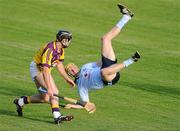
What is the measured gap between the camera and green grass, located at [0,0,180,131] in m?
15.5

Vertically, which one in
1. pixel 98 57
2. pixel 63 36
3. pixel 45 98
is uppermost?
pixel 98 57

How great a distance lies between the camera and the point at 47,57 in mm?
14828

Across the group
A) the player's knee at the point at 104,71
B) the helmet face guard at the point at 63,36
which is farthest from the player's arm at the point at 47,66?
the player's knee at the point at 104,71

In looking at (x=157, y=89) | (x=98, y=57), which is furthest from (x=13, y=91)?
(x=98, y=57)

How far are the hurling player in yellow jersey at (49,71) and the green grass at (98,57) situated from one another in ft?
1.07

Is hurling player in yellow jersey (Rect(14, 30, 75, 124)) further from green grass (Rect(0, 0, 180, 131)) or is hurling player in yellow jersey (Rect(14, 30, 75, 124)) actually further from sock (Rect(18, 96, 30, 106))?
green grass (Rect(0, 0, 180, 131))

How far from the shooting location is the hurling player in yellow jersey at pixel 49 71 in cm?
1463

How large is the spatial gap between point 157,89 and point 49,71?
646cm

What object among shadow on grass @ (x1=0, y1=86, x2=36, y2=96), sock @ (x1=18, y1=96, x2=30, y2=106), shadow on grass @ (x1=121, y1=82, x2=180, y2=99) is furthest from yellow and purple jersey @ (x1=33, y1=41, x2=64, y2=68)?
shadow on grass @ (x1=121, y1=82, x2=180, y2=99)

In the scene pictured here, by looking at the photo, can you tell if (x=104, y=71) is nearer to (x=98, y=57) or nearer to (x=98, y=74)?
(x=98, y=74)

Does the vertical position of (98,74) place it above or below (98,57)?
below

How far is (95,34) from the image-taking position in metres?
30.6

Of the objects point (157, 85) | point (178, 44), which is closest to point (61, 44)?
point (157, 85)

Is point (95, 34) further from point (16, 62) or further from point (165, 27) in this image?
point (16, 62)
